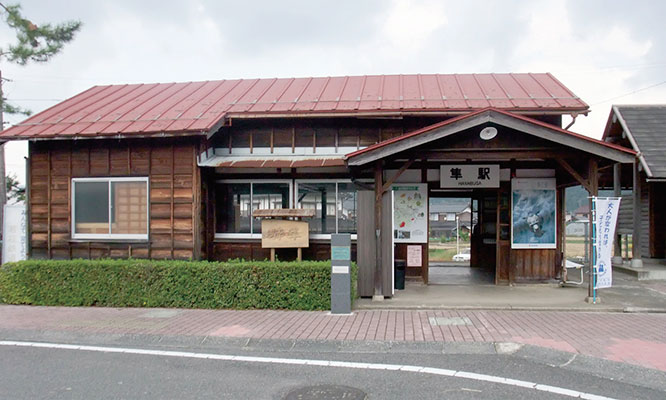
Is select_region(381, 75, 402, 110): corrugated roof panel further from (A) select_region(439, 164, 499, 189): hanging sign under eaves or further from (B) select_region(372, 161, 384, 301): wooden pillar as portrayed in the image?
(B) select_region(372, 161, 384, 301): wooden pillar

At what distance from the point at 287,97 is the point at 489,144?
18.8 feet

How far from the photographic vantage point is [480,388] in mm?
5734

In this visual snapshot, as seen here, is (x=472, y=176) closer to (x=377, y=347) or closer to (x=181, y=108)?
(x=377, y=347)

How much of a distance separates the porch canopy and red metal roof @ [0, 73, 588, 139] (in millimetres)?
1646

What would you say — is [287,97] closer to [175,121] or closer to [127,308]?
[175,121]

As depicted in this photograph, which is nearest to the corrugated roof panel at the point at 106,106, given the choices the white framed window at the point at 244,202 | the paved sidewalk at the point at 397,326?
the white framed window at the point at 244,202

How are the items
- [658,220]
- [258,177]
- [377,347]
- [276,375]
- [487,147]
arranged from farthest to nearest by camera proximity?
1. [658,220]
2. [258,177]
3. [487,147]
4. [377,347]
5. [276,375]

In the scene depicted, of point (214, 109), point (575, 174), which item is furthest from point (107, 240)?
point (575, 174)

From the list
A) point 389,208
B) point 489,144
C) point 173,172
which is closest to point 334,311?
point 389,208

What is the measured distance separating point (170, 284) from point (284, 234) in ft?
9.20

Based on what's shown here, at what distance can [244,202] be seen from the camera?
13172 mm

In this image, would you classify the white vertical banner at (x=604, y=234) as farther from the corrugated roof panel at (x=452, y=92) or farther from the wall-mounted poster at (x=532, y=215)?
the corrugated roof panel at (x=452, y=92)

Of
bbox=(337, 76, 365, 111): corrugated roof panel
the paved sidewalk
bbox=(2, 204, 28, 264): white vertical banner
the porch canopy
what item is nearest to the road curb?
the paved sidewalk

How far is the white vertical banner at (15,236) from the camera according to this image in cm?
1304
